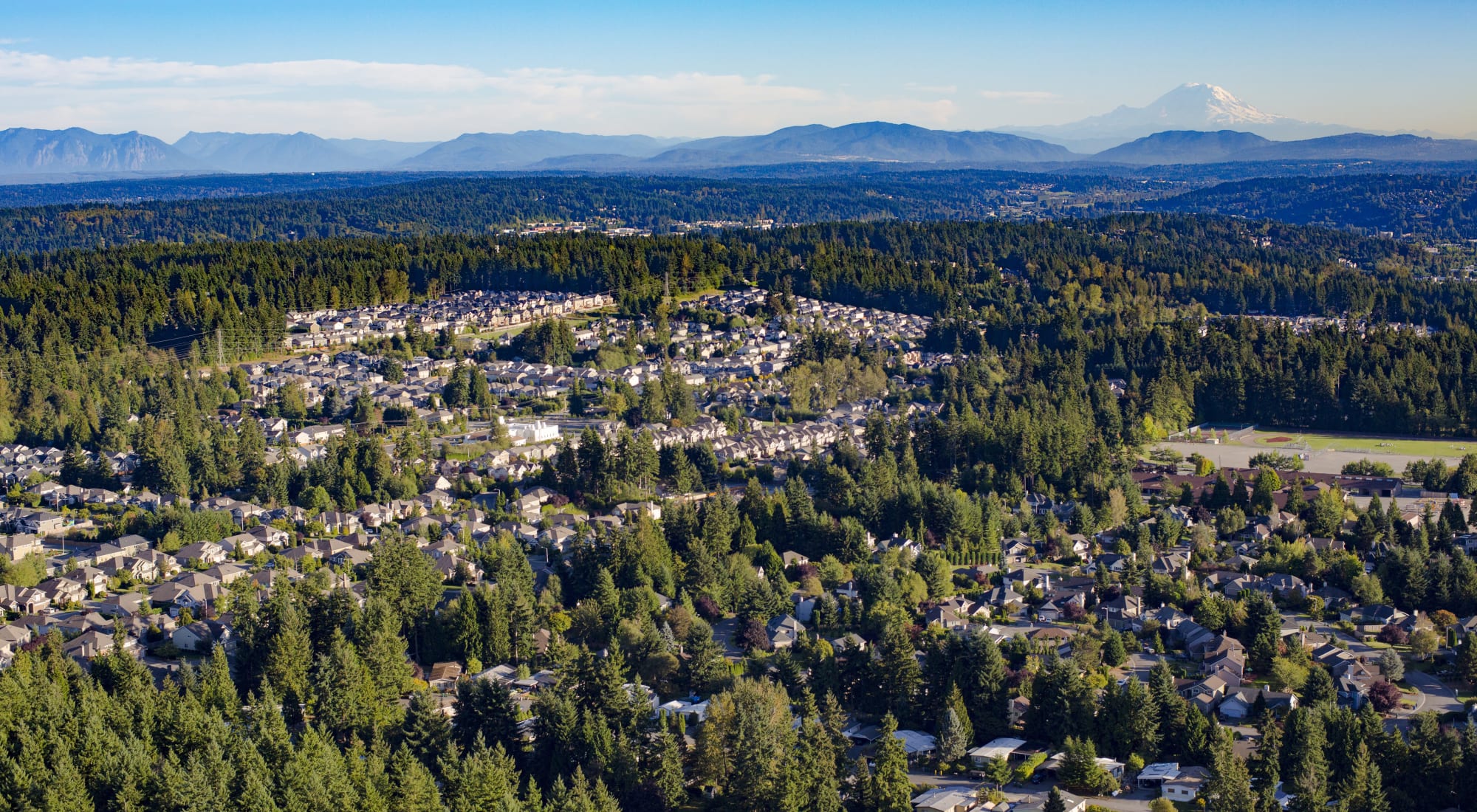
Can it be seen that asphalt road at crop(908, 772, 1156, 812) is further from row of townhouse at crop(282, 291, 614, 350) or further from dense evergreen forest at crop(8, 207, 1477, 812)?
row of townhouse at crop(282, 291, 614, 350)

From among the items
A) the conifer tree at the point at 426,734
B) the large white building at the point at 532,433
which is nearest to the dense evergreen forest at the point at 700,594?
the conifer tree at the point at 426,734

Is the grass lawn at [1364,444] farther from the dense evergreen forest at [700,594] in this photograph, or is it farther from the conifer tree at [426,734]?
the conifer tree at [426,734]

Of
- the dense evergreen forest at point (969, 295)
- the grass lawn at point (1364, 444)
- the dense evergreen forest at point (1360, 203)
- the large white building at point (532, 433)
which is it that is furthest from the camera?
the dense evergreen forest at point (1360, 203)

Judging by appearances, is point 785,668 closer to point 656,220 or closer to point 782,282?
point 782,282

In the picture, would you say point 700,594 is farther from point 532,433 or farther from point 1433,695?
point 532,433

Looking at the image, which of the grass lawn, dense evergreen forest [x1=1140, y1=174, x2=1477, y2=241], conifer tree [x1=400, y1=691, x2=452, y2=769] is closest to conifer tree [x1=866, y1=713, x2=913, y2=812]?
conifer tree [x1=400, y1=691, x2=452, y2=769]

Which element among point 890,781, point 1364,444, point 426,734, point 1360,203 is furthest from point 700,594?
point 1360,203
